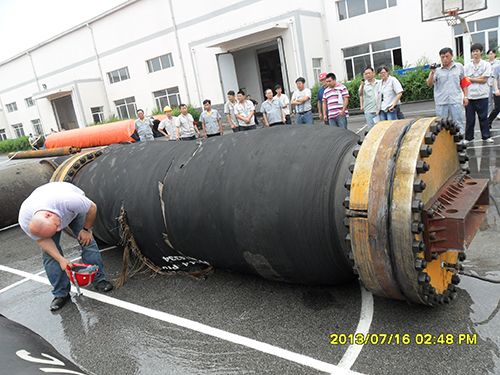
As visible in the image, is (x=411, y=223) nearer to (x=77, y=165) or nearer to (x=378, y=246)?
(x=378, y=246)

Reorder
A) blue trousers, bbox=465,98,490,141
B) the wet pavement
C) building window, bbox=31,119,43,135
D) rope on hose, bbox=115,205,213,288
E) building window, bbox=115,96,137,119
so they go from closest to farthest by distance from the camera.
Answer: the wet pavement, rope on hose, bbox=115,205,213,288, blue trousers, bbox=465,98,490,141, building window, bbox=115,96,137,119, building window, bbox=31,119,43,135

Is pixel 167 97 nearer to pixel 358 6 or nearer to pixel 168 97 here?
pixel 168 97

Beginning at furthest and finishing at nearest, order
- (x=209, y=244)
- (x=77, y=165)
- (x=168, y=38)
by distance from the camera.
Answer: (x=168, y=38) → (x=77, y=165) → (x=209, y=244)

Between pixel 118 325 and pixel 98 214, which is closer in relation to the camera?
pixel 118 325

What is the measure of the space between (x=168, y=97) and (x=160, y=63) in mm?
2334

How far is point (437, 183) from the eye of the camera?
279 cm

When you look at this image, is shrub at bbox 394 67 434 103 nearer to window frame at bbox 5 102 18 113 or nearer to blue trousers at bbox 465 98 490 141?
blue trousers at bbox 465 98 490 141

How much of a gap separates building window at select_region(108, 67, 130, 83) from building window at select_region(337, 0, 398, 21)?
16.8m

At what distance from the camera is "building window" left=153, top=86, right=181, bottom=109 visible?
27.6m

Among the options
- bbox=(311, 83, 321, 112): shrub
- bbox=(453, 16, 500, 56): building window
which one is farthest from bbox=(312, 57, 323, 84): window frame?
bbox=(453, 16, 500, 56): building window

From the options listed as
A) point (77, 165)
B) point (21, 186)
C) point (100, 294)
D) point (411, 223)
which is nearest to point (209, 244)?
point (100, 294)

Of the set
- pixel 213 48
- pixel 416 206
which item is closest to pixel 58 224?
pixel 416 206

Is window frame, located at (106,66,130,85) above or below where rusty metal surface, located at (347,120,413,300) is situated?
above

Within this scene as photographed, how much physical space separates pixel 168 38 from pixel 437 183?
26.3 m
